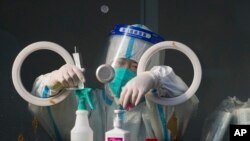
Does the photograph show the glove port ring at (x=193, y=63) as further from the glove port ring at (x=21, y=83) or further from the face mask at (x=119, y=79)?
the glove port ring at (x=21, y=83)

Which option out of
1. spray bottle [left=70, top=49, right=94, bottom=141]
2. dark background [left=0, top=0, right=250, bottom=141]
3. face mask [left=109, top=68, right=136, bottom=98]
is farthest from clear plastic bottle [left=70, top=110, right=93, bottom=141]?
dark background [left=0, top=0, right=250, bottom=141]

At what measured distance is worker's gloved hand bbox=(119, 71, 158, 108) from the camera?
127 cm

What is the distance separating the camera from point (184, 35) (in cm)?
155

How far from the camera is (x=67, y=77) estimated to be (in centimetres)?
129

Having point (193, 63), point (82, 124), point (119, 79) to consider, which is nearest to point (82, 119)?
point (82, 124)

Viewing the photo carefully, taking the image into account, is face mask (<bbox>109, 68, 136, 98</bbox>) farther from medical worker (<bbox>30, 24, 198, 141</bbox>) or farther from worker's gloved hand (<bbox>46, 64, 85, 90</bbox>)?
worker's gloved hand (<bbox>46, 64, 85, 90</bbox>)

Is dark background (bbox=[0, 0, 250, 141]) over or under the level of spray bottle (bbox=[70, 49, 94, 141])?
over

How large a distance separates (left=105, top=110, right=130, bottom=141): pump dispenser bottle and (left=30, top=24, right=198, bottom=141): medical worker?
0.06 meters

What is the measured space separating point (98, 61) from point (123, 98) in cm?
26

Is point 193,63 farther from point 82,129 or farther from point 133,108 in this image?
point 82,129

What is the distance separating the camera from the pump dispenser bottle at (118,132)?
4.15 ft

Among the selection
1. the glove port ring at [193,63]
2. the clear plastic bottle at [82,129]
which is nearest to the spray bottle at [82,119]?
the clear plastic bottle at [82,129]

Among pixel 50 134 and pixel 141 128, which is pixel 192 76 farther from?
pixel 50 134

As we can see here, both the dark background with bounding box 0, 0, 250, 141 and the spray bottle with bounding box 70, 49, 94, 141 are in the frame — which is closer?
the spray bottle with bounding box 70, 49, 94, 141
